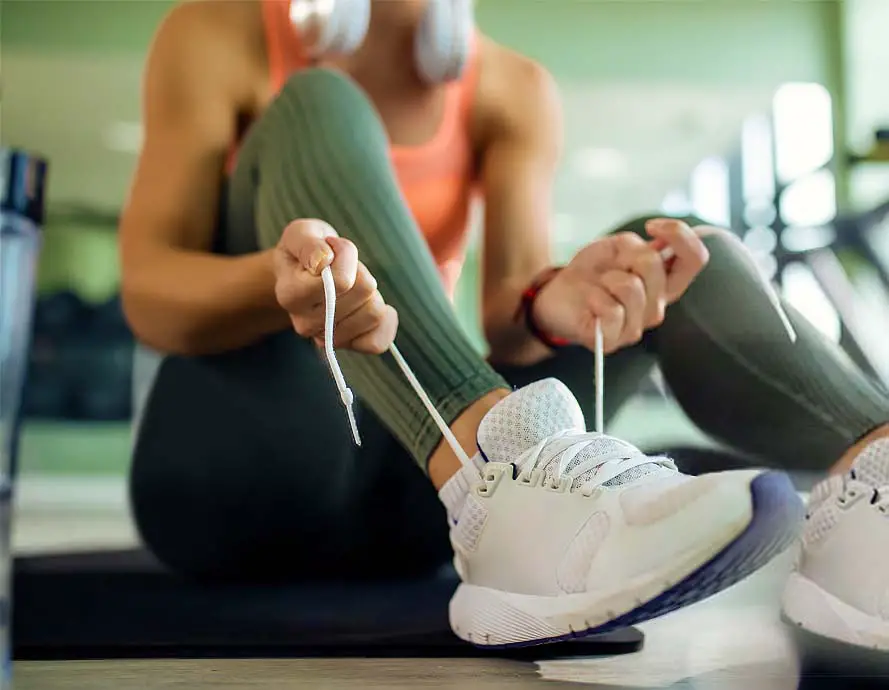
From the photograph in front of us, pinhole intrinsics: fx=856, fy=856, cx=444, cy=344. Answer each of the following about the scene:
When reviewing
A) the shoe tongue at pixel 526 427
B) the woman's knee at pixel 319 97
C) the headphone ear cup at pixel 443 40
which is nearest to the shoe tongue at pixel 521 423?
the shoe tongue at pixel 526 427

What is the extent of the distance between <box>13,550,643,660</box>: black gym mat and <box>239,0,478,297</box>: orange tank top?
0.76 ft

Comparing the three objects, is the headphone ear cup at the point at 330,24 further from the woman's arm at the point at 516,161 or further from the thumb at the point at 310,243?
the thumb at the point at 310,243

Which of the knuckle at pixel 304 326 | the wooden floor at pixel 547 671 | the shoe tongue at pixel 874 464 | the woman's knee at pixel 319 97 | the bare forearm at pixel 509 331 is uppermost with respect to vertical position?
the woman's knee at pixel 319 97

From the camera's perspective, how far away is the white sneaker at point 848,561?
1.39ft

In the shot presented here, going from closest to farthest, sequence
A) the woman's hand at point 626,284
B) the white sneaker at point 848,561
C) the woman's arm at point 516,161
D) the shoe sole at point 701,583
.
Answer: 1. the shoe sole at point 701,583
2. the white sneaker at point 848,561
3. the woman's hand at point 626,284
4. the woman's arm at point 516,161

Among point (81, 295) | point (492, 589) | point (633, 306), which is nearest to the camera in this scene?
point (492, 589)

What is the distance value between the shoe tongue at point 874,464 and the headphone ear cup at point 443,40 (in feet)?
1.32

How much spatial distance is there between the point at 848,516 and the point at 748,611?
12 cm

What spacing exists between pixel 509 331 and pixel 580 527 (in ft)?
0.74

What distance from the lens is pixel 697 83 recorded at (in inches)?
28.6

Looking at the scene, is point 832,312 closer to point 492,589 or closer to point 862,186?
point 862,186

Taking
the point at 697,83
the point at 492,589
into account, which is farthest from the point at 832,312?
the point at 492,589

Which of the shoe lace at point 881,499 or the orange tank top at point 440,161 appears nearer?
the shoe lace at point 881,499

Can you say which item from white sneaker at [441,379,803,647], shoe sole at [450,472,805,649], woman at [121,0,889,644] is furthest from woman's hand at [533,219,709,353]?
shoe sole at [450,472,805,649]
